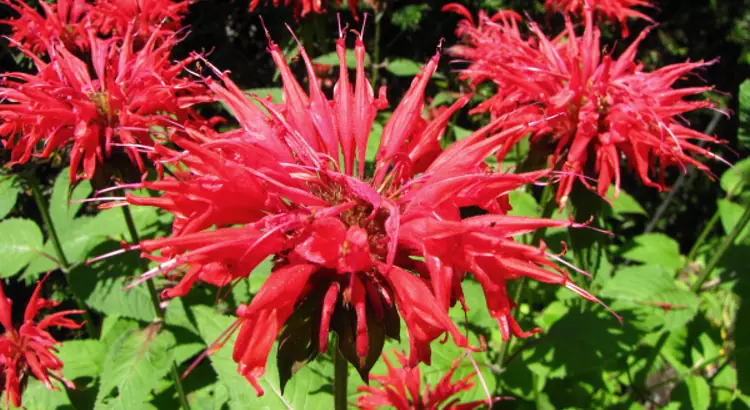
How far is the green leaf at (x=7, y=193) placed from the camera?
1.66m

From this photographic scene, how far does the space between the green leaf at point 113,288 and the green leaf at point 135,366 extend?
0.22 feet

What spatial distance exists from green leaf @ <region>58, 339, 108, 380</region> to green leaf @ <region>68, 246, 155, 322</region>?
0.31 m

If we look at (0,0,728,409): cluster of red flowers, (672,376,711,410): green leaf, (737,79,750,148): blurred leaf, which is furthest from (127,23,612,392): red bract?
(737,79,750,148): blurred leaf

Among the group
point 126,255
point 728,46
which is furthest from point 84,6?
point 728,46

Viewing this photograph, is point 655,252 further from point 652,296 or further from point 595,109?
point 595,109

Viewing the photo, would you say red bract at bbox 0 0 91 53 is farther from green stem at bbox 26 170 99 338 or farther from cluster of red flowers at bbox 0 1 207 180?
green stem at bbox 26 170 99 338

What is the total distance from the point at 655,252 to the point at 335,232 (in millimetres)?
1885

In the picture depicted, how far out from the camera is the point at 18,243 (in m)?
1.84

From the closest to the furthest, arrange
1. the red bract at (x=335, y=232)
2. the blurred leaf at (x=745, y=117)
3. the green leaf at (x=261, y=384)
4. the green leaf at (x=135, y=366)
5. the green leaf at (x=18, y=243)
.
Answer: the red bract at (x=335, y=232) < the green leaf at (x=261, y=384) < the green leaf at (x=135, y=366) < the green leaf at (x=18, y=243) < the blurred leaf at (x=745, y=117)

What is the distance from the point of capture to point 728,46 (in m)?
4.04

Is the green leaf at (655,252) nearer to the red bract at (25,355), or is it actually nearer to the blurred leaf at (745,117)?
the blurred leaf at (745,117)

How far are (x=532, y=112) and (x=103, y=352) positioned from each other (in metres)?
1.55

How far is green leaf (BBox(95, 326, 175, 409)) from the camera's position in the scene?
4.62ft

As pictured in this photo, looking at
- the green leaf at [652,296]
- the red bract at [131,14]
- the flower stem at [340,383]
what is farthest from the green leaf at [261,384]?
the red bract at [131,14]
